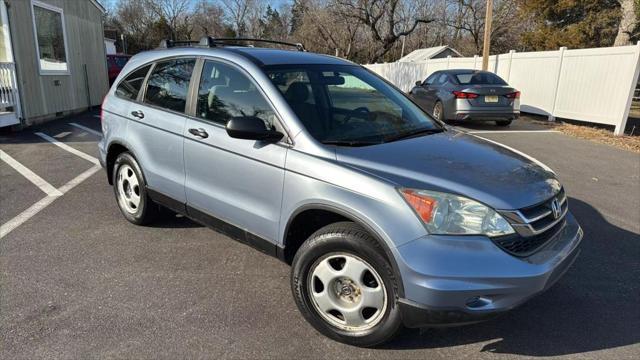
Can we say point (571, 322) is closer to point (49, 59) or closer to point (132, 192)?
point (132, 192)

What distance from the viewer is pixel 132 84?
15.6 ft

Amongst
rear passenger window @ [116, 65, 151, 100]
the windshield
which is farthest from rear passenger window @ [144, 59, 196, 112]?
the windshield

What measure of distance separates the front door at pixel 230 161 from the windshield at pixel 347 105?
253mm

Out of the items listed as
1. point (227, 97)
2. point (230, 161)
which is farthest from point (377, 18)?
point (230, 161)

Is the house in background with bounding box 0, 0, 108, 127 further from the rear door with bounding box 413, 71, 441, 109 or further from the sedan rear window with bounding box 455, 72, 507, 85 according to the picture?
the sedan rear window with bounding box 455, 72, 507, 85

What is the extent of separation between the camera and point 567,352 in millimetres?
2928

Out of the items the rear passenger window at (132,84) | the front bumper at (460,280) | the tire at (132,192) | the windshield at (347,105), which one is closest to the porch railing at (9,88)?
the rear passenger window at (132,84)

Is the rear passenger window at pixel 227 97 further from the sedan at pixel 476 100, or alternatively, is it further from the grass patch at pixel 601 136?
the grass patch at pixel 601 136

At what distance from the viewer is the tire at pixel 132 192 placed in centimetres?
459

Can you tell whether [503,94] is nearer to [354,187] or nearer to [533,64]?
[533,64]

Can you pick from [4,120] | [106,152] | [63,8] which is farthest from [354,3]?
[106,152]

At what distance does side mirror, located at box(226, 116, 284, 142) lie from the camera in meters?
3.12

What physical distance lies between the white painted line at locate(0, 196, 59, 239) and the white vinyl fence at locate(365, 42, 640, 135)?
479 inches

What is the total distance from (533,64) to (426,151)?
14.2 meters
